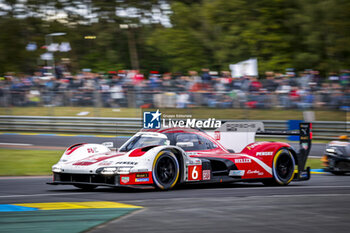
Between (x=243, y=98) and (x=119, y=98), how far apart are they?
181 inches

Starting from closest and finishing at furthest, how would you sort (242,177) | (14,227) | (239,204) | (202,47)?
(14,227) → (239,204) → (242,177) → (202,47)

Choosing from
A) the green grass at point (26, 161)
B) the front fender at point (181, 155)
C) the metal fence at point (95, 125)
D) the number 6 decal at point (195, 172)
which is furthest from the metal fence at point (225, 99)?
the front fender at point (181, 155)

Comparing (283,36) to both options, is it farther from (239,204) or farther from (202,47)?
(239,204)

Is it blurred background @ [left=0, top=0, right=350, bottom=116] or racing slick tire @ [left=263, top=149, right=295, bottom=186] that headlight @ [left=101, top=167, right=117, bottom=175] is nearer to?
racing slick tire @ [left=263, top=149, right=295, bottom=186]

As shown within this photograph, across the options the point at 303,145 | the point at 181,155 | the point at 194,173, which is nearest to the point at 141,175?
the point at 181,155

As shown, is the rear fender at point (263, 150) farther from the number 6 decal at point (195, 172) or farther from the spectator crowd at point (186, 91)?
the spectator crowd at point (186, 91)

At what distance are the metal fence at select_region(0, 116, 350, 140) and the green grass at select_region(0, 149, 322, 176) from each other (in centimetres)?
377

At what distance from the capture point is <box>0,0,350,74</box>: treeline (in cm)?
2892

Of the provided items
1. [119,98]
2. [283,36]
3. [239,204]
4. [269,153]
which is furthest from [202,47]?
[239,204]

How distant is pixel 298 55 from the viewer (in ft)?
94.9

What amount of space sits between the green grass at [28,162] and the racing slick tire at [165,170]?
4.67 meters

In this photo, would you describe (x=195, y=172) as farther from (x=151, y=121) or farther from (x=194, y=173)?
(x=151, y=121)

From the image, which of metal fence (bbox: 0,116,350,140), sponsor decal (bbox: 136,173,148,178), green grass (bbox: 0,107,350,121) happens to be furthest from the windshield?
metal fence (bbox: 0,116,350,140)

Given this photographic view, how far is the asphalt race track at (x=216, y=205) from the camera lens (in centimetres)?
556
